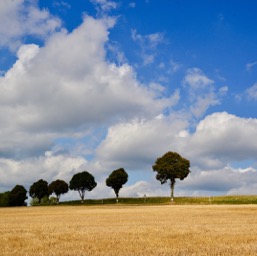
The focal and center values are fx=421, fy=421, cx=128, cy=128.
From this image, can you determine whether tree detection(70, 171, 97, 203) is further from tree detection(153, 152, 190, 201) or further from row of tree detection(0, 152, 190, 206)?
tree detection(153, 152, 190, 201)

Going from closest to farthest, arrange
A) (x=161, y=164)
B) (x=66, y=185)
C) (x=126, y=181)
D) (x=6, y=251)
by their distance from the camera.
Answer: (x=6, y=251), (x=161, y=164), (x=126, y=181), (x=66, y=185)

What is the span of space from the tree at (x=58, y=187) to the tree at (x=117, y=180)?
2903 cm

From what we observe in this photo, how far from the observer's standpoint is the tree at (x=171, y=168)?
395ft

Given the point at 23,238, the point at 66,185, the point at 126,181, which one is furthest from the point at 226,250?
the point at 66,185

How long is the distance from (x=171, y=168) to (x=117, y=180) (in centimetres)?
3111

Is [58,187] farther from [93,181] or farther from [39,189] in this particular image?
[93,181]

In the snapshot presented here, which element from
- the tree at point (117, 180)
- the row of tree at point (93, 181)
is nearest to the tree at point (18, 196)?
the row of tree at point (93, 181)

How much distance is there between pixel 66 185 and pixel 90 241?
498 feet

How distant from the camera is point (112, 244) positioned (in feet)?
63.8

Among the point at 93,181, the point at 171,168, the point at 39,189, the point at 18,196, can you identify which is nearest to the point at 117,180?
the point at 93,181

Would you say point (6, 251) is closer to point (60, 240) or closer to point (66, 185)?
point (60, 240)

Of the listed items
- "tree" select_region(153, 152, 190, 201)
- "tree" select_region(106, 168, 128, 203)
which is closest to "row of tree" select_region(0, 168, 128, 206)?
"tree" select_region(106, 168, 128, 203)

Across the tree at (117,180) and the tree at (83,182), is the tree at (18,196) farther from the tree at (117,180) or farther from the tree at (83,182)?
the tree at (117,180)

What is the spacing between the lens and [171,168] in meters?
120
